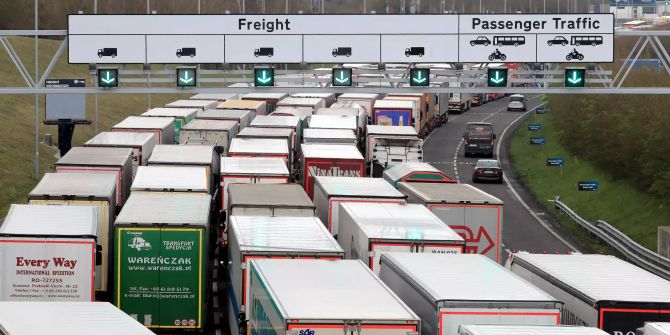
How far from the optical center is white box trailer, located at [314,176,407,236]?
2995 cm

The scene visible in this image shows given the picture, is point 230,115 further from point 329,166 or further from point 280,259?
point 280,259

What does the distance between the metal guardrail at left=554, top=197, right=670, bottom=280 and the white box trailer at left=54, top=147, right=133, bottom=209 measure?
47.5 ft

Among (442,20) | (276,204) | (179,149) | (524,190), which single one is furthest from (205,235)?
(524,190)

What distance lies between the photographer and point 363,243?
956 inches

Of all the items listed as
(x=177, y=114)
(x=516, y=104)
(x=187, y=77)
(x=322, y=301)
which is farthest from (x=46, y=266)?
(x=516, y=104)

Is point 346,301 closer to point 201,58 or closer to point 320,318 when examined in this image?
point 320,318

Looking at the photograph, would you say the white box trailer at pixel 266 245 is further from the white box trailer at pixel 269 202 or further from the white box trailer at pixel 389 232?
the white box trailer at pixel 269 202

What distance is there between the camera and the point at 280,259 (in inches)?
862

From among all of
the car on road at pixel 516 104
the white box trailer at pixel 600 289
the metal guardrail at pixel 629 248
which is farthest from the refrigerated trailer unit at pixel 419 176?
the car on road at pixel 516 104

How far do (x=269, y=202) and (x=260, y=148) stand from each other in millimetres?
12977

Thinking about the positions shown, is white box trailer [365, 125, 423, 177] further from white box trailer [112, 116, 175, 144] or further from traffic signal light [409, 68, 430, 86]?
traffic signal light [409, 68, 430, 86]

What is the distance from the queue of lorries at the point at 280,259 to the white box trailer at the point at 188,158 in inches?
3.4

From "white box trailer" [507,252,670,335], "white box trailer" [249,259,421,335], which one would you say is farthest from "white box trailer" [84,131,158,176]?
"white box trailer" [249,259,421,335]

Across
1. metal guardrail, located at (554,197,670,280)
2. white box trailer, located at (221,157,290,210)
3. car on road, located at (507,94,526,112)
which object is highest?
white box trailer, located at (221,157,290,210)
